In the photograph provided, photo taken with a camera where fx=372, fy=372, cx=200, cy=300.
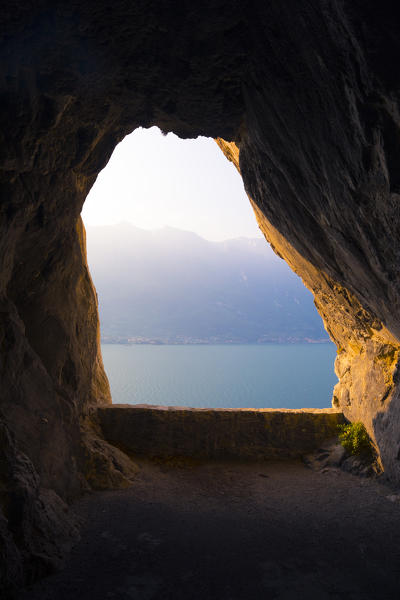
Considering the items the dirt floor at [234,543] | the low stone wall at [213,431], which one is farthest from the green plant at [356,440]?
the dirt floor at [234,543]

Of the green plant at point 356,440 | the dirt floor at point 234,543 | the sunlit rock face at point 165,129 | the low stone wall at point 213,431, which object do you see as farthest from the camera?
the low stone wall at point 213,431

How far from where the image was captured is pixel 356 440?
7.35 metres

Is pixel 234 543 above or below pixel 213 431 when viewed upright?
below

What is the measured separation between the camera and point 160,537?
173 inches

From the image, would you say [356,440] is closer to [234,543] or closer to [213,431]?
[213,431]

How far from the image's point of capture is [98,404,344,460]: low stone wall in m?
7.84

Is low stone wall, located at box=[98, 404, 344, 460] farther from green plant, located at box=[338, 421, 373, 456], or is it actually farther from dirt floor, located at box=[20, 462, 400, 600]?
dirt floor, located at box=[20, 462, 400, 600]

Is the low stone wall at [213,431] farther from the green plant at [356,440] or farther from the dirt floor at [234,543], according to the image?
the dirt floor at [234,543]

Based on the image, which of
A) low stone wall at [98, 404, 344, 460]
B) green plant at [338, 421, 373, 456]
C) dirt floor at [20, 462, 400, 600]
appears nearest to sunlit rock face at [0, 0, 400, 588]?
green plant at [338, 421, 373, 456]

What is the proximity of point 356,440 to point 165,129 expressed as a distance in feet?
22.6

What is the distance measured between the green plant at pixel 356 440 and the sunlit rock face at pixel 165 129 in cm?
35

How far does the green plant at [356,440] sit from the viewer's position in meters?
7.26

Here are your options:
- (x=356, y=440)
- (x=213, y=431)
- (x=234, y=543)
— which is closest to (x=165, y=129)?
(x=213, y=431)

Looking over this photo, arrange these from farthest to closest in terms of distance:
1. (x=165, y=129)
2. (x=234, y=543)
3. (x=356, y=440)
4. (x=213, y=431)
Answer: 1. (x=213, y=431)
2. (x=356, y=440)
3. (x=165, y=129)
4. (x=234, y=543)
